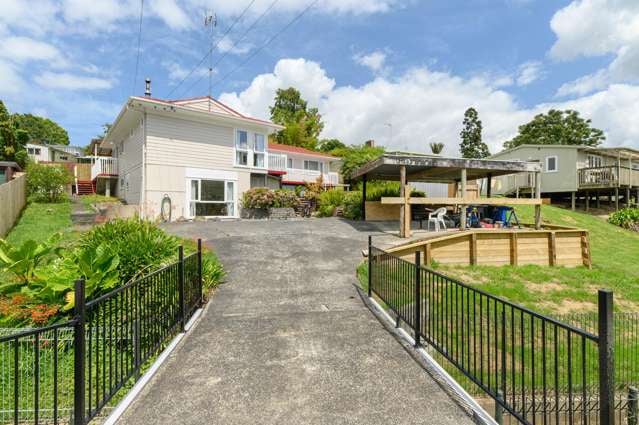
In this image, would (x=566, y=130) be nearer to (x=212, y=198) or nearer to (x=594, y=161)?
(x=594, y=161)

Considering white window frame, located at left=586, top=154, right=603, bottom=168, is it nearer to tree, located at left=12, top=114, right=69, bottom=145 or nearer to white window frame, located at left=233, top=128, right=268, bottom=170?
white window frame, located at left=233, top=128, right=268, bottom=170

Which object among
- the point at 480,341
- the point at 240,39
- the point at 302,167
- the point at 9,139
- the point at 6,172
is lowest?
the point at 480,341

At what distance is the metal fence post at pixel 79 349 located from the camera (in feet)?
6.83

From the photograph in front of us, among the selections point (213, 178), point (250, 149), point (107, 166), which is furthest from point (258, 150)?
point (107, 166)

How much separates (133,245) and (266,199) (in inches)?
401

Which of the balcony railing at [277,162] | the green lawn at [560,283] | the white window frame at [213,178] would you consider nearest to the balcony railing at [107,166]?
the white window frame at [213,178]

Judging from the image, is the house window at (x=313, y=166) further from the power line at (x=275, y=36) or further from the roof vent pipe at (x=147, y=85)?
the roof vent pipe at (x=147, y=85)

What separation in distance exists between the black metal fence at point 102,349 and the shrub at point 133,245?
127cm

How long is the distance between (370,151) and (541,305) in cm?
2372

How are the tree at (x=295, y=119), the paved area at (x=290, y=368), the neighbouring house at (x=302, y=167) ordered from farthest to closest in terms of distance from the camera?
the tree at (x=295, y=119) → the neighbouring house at (x=302, y=167) → the paved area at (x=290, y=368)

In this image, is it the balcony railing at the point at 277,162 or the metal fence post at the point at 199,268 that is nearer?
the metal fence post at the point at 199,268

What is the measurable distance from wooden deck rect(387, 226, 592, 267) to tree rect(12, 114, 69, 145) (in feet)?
236

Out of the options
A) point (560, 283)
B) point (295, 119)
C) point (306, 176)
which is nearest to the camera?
point (560, 283)

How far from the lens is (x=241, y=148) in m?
16.7
